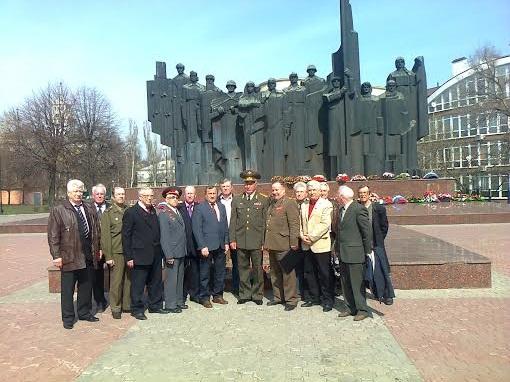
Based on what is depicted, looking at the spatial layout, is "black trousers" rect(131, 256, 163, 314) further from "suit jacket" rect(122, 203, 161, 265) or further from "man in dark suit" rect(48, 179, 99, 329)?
"man in dark suit" rect(48, 179, 99, 329)

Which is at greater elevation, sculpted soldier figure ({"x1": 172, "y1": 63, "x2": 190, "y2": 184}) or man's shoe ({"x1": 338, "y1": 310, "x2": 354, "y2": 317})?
sculpted soldier figure ({"x1": 172, "y1": 63, "x2": 190, "y2": 184})

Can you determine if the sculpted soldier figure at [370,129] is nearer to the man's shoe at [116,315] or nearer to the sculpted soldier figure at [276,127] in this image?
the sculpted soldier figure at [276,127]

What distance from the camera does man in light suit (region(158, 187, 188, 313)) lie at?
6066 mm

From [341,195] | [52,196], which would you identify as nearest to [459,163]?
[52,196]

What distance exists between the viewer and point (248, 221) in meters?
6.31

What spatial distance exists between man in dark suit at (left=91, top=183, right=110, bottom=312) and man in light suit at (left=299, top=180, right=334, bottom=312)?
261 cm

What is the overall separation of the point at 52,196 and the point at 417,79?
29.7 meters

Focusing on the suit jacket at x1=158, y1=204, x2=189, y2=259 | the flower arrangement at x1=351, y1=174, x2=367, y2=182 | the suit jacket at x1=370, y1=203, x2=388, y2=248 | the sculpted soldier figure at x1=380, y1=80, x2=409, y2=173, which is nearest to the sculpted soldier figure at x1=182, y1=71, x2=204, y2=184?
the flower arrangement at x1=351, y1=174, x2=367, y2=182

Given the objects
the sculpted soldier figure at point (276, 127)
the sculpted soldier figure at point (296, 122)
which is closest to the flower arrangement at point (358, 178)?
the sculpted soldier figure at point (296, 122)

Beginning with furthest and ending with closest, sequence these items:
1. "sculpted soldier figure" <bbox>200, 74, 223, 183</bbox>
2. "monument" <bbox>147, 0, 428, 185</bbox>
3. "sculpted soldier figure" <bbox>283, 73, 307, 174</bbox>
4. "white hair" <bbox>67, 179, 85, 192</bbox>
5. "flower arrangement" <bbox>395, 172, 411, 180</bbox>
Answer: "sculpted soldier figure" <bbox>200, 74, 223, 183</bbox> < "sculpted soldier figure" <bbox>283, 73, 307, 174</bbox> < "monument" <bbox>147, 0, 428, 185</bbox> < "flower arrangement" <bbox>395, 172, 411, 180</bbox> < "white hair" <bbox>67, 179, 85, 192</bbox>

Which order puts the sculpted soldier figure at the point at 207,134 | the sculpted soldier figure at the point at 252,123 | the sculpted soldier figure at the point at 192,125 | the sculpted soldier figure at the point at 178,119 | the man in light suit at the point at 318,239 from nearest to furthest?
the man in light suit at the point at 318,239
the sculpted soldier figure at the point at 252,123
the sculpted soldier figure at the point at 207,134
the sculpted soldier figure at the point at 192,125
the sculpted soldier figure at the point at 178,119

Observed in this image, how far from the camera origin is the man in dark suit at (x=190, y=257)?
20.9 feet

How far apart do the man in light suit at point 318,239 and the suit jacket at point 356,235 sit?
387mm

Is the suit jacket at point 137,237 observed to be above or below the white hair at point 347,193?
below
